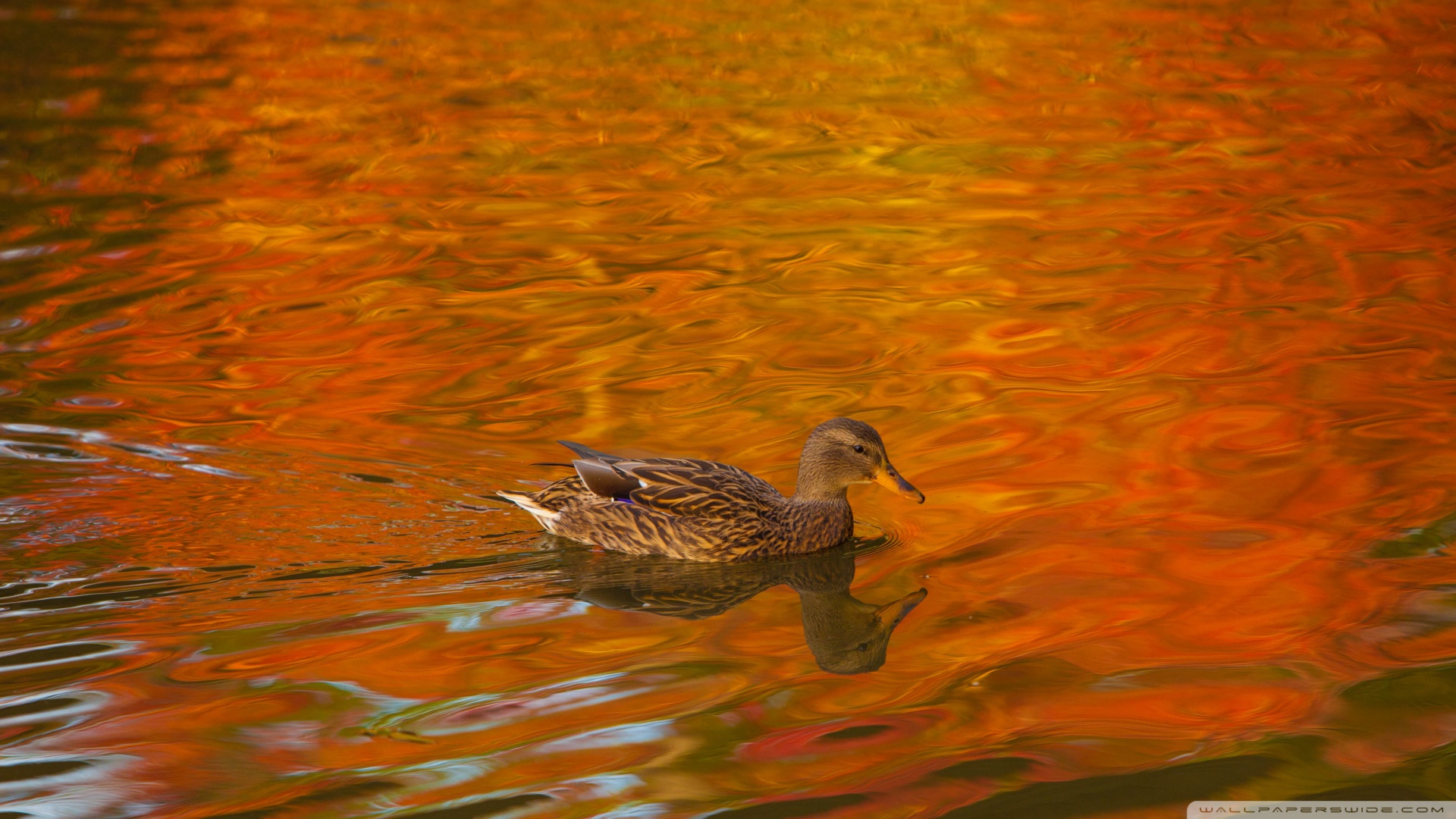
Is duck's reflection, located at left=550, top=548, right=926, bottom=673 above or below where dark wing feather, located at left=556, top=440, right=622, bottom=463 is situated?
below

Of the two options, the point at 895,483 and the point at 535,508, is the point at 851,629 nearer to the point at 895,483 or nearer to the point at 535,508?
the point at 895,483

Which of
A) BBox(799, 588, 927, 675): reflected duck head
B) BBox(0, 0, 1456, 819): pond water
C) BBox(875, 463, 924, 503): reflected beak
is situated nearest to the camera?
BBox(0, 0, 1456, 819): pond water

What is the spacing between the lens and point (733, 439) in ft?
25.1

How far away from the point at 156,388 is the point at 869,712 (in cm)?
502

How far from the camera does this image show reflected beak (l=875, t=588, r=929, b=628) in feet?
18.5

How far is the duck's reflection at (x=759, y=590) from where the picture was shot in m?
5.44

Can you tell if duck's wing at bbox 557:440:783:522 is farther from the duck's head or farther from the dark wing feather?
the duck's head

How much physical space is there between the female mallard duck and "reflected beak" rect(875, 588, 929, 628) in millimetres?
655

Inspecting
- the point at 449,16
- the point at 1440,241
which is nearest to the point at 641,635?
the point at 1440,241

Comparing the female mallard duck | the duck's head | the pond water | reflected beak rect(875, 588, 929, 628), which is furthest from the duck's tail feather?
reflected beak rect(875, 588, 929, 628)

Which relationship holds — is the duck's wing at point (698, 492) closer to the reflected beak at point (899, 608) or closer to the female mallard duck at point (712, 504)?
the female mallard duck at point (712, 504)

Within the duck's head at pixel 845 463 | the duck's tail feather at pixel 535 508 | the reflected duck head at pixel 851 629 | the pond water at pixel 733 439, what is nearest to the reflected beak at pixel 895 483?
the duck's head at pixel 845 463

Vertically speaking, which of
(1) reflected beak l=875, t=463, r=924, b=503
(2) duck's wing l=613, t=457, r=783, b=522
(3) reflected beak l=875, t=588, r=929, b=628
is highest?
(2) duck's wing l=613, t=457, r=783, b=522

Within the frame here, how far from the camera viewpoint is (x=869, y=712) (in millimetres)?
4898
